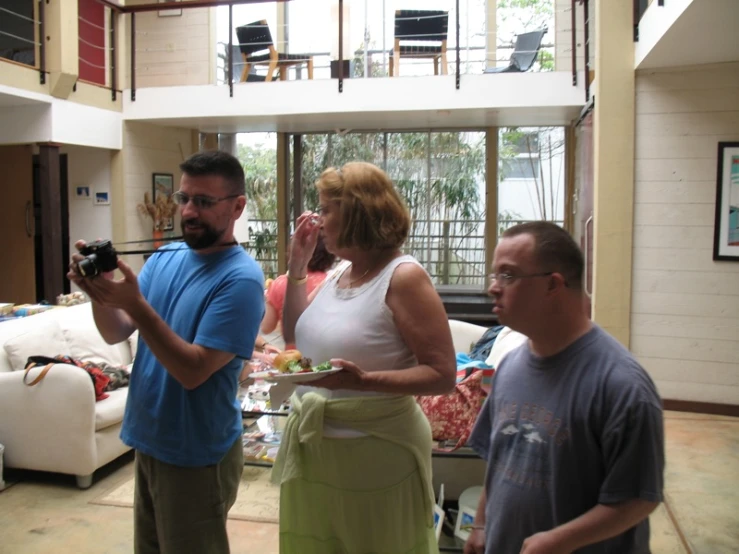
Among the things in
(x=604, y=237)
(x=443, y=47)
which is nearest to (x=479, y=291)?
(x=443, y=47)

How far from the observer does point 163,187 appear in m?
8.98

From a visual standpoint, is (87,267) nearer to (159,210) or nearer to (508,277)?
(508,277)

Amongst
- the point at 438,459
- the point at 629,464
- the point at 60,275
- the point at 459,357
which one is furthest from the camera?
the point at 60,275

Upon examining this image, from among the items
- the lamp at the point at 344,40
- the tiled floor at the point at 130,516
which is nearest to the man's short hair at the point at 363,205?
the tiled floor at the point at 130,516

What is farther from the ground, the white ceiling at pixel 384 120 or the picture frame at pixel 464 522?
the white ceiling at pixel 384 120

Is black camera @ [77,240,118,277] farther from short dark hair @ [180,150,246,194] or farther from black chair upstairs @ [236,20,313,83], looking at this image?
black chair upstairs @ [236,20,313,83]

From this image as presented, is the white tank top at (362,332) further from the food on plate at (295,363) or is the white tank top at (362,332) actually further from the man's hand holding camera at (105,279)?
the man's hand holding camera at (105,279)

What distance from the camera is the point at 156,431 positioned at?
5.49 ft

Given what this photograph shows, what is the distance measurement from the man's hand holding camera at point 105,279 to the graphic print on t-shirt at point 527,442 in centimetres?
82

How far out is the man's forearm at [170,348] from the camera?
1490 mm

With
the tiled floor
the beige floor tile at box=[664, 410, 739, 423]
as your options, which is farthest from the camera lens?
the beige floor tile at box=[664, 410, 739, 423]

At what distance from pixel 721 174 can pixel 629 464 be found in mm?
4790

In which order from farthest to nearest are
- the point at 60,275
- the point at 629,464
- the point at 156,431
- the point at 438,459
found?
the point at 60,275 → the point at 438,459 → the point at 156,431 → the point at 629,464

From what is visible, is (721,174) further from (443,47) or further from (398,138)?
(398,138)
